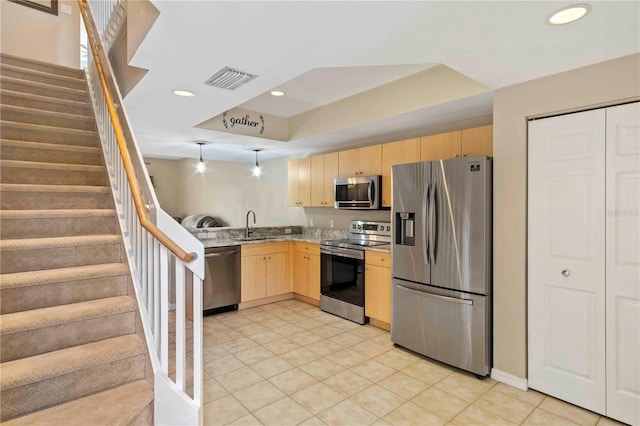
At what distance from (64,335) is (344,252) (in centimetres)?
283

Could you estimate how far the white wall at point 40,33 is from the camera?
461 centimetres

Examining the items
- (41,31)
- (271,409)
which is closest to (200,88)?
(271,409)

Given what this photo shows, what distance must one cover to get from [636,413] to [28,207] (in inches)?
170

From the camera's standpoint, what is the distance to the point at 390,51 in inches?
80.9

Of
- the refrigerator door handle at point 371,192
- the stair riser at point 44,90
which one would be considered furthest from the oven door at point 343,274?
the stair riser at point 44,90

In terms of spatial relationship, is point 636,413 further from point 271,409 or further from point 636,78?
Answer: point 271,409

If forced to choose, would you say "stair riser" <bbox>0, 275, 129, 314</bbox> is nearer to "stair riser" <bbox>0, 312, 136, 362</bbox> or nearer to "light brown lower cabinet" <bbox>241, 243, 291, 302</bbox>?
"stair riser" <bbox>0, 312, 136, 362</bbox>

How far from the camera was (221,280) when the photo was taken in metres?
4.29

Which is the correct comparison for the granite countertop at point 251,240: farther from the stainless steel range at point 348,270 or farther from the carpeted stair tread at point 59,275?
the carpeted stair tread at point 59,275

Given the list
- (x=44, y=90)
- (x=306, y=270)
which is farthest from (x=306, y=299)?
(x=44, y=90)

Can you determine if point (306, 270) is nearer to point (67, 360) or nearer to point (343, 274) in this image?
point (343, 274)

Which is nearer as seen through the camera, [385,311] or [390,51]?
[390,51]

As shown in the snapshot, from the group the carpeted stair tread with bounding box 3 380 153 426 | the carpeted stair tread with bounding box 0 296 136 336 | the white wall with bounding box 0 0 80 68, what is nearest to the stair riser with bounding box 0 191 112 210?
the carpeted stair tread with bounding box 0 296 136 336

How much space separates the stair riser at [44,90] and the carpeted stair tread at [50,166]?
44.4 inches
